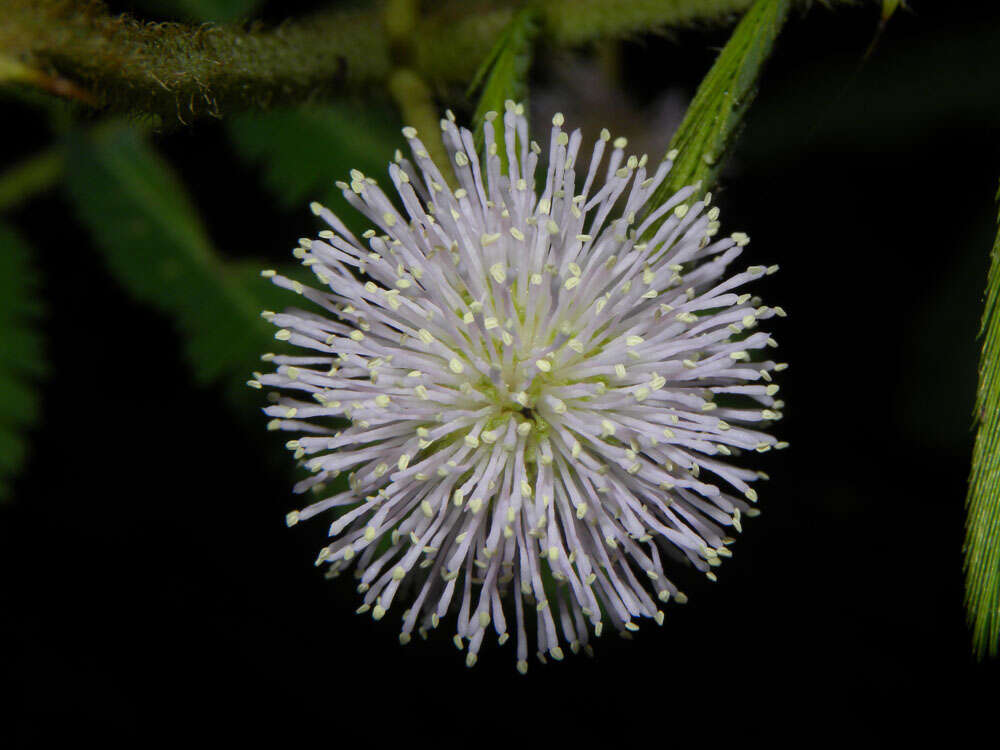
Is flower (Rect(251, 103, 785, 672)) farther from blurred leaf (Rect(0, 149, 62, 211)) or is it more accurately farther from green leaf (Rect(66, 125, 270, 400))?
blurred leaf (Rect(0, 149, 62, 211))

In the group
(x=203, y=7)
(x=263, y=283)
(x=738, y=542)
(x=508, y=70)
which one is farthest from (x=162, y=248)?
(x=738, y=542)

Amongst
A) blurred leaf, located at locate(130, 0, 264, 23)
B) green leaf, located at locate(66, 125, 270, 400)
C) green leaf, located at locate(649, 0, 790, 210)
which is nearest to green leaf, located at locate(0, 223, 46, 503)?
green leaf, located at locate(66, 125, 270, 400)

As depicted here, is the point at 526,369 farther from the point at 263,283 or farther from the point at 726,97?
the point at 263,283

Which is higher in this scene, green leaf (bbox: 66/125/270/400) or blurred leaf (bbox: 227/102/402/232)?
blurred leaf (bbox: 227/102/402/232)

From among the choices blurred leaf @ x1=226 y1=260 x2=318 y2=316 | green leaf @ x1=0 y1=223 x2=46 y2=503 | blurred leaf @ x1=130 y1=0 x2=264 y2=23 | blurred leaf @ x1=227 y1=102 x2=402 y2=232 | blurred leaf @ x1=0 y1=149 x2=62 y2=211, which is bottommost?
green leaf @ x1=0 y1=223 x2=46 y2=503

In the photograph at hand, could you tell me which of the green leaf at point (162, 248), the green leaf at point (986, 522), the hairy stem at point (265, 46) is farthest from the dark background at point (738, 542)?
the green leaf at point (986, 522)

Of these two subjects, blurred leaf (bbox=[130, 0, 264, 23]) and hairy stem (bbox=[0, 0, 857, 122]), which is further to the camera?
blurred leaf (bbox=[130, 0, 264, 23])
